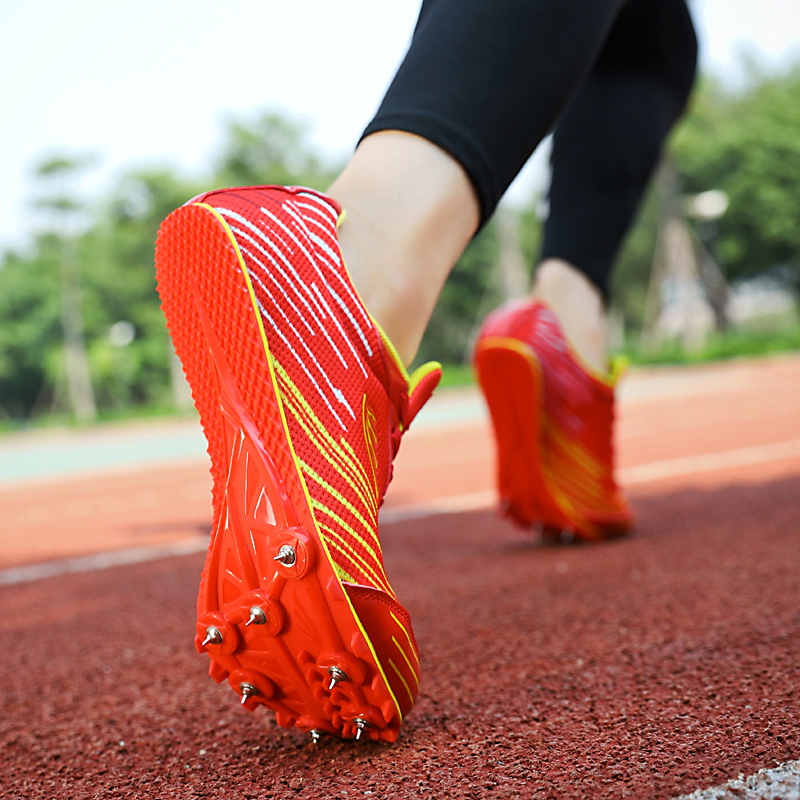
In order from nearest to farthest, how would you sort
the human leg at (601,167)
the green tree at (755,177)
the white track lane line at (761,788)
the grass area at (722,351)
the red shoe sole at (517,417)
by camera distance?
1. the white track lane line at (761,788)
2. the red shoe sole at (517,417)
3. the human leg at (601,167)
4. the grass area at (722,351)
5. the green tree at (755,177)

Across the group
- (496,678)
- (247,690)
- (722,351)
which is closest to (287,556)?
(247,690)

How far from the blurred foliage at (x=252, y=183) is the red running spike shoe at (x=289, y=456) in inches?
1255

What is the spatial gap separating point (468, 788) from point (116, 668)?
751 millimetres

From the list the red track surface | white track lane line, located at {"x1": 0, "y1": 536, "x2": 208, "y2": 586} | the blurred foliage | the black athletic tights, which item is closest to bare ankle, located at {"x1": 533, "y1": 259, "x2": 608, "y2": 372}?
the red track surface

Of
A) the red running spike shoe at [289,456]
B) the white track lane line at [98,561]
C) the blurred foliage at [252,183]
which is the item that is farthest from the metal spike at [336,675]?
the blurred foliage at [252,183]

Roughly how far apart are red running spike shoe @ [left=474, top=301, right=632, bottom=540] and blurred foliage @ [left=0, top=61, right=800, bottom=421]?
31.0 metres

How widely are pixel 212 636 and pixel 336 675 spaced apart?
0.12 meters

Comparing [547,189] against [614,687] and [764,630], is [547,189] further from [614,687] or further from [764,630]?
[614,687]

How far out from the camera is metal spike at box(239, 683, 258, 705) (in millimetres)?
774

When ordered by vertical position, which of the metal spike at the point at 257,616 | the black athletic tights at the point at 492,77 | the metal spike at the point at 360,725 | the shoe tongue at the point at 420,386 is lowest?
the metal spike at the point at 360,725

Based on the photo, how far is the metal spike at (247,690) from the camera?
774 millimetres

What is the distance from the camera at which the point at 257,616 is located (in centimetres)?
73

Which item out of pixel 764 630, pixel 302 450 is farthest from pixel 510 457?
pixel 302 450

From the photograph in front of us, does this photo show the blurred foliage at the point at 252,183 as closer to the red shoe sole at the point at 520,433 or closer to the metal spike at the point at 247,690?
the red shoe sole at the point at 520,433
